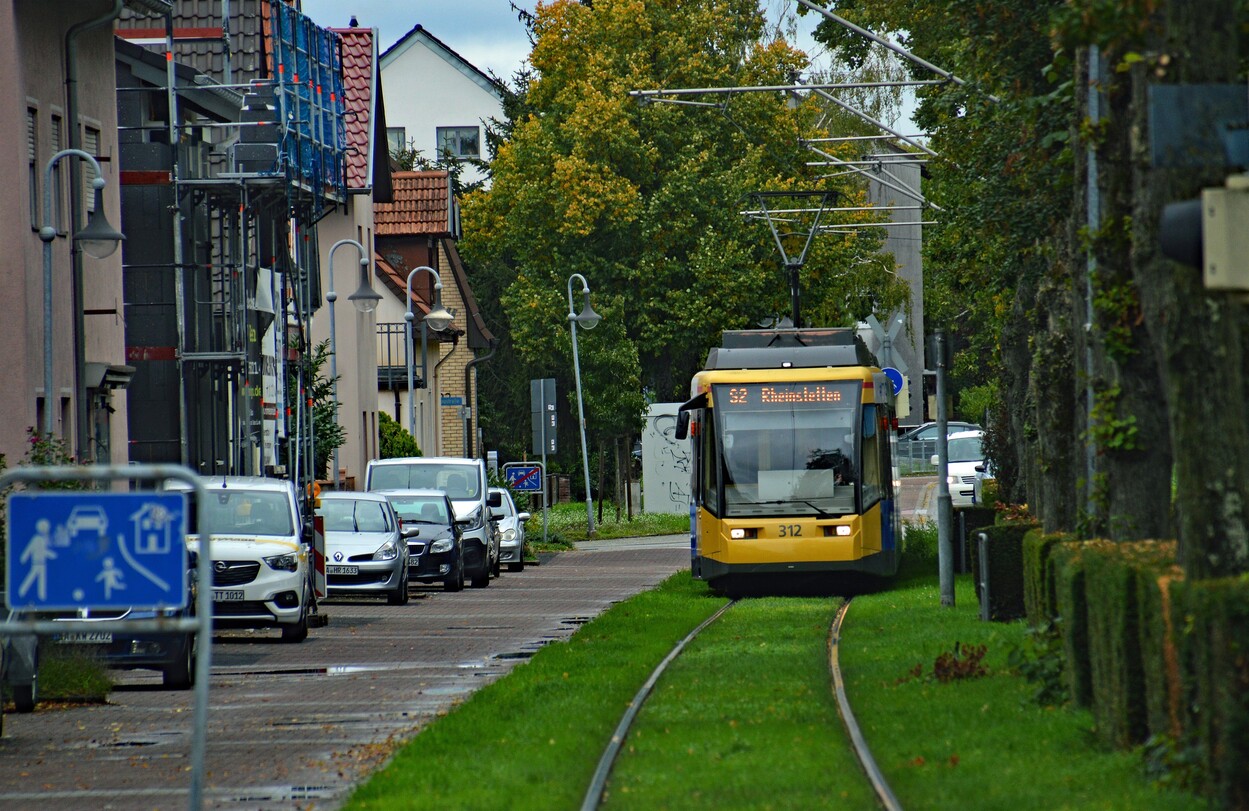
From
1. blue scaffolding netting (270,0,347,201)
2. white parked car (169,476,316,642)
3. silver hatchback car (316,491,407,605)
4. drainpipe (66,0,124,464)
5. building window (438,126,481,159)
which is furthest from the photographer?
building window (438,126,481,159)

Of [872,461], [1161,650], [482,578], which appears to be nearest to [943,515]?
[872,461]

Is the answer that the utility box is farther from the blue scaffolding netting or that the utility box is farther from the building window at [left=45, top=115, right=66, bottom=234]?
the blue scaffolding netting

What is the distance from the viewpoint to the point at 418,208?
6600 centimetres

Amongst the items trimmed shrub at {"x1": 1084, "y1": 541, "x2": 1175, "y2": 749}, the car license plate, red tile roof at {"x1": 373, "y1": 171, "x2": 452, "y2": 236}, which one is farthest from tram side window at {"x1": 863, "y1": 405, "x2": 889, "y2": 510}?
red tile roof at {"x1": 373, "y1": 171, "x2": 452, "y2": 236}

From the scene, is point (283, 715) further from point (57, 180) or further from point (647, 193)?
point (647, 193)

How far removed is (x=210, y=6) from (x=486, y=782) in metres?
31.8

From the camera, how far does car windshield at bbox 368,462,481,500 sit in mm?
38062

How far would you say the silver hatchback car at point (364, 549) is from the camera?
97.1 feet

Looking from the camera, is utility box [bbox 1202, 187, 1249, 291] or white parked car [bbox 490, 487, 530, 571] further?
white parked car [bbox 490, 487, 530, 571]

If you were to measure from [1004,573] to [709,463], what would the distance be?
24.3 ft

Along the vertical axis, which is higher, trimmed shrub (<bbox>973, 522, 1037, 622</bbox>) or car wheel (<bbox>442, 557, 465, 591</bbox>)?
trimmed shrub (<bbox>973, 522, 1037, 622</bbox>)

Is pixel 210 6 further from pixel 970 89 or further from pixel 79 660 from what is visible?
pixel 79 660

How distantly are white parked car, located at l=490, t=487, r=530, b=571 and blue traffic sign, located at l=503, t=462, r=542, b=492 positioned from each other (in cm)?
593

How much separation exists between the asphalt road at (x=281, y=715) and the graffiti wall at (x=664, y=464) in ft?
92.6
